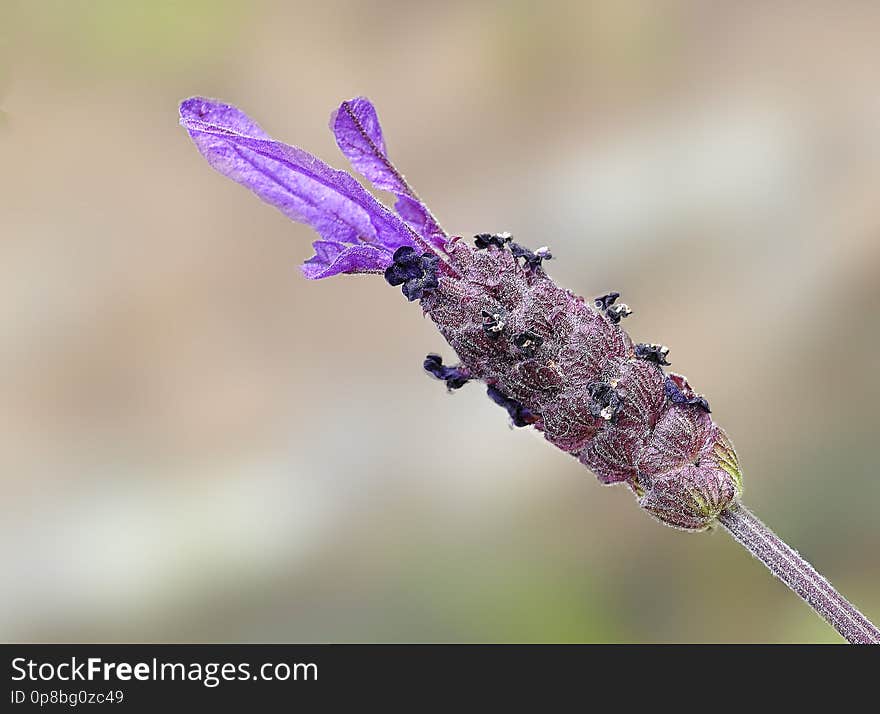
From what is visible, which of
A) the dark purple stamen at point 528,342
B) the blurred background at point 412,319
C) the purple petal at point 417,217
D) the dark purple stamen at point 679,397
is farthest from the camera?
the blurred background at point 412,319

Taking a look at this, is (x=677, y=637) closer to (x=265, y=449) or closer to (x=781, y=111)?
(x=265, y=449)

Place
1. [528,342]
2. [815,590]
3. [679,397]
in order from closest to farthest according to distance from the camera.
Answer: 1. [815,590]
2. [528,342]
3. [679,397]

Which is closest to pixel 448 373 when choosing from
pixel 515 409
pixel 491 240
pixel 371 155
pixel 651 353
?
pixel 515 409

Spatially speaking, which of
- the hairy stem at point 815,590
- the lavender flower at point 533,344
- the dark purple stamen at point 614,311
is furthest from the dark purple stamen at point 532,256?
the hairy stem at point 815,590

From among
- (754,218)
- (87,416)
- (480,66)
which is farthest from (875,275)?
(87,416)

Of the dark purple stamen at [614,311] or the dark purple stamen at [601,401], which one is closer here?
the dark purple stamen at [601,401]

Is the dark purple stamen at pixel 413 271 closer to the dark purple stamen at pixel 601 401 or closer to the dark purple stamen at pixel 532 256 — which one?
the dark purple stamen at pixel 532 256

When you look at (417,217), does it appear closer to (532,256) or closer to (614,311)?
(532,256)
